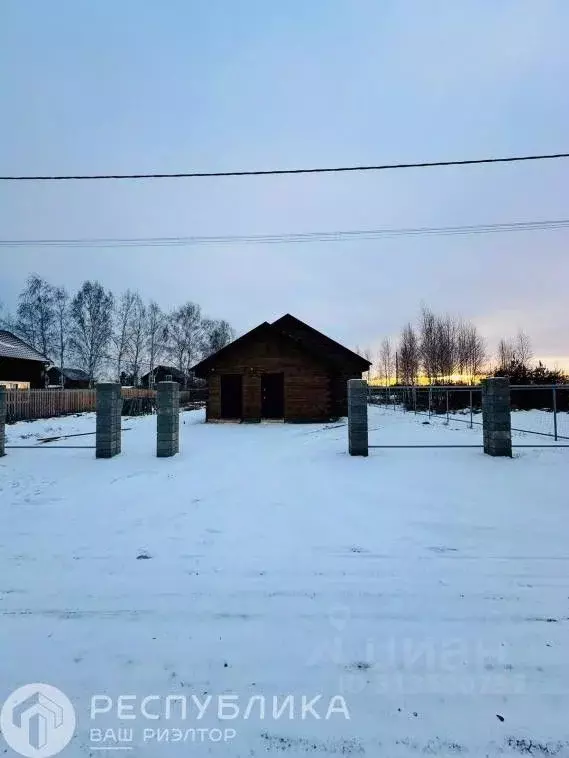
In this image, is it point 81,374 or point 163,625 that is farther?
point 81,374

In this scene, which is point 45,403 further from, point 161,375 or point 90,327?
point 161,375

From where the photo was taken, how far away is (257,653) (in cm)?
269

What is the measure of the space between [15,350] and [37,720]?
111 feet

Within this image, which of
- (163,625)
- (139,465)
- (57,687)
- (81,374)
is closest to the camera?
(57,687)

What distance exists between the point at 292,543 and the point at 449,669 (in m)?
2.25

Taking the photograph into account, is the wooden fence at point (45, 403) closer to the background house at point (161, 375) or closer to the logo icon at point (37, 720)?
the logo icon at point (37, 720)

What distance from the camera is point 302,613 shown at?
10.3 ft

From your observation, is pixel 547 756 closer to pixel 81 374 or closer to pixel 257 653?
pixel 257 653

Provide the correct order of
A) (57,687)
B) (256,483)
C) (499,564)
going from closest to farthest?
(57,687) < (499,564) < (256,483)

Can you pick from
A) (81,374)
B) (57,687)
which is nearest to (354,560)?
(57,687)

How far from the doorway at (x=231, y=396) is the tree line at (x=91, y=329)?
78.5 ft

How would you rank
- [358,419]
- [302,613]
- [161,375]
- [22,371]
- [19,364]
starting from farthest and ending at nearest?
1. [161,375]
2. [22,371]
3. [19,364]
4. [358,419]
5. [302,613]

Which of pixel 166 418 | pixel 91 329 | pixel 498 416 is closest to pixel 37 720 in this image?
pixel 166 418

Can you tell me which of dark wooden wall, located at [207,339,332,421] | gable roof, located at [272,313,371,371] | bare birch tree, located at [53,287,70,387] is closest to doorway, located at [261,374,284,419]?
dark wooden wall, located at [207,339,332,421]
